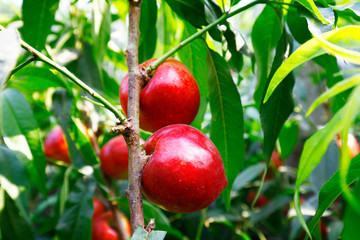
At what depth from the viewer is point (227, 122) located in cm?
77

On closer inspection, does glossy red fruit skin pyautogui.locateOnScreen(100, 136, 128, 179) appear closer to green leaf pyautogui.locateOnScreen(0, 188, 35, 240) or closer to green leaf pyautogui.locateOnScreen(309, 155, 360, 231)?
green leaf pyautogui.locateOnScreen(0, 188, 35, 240)

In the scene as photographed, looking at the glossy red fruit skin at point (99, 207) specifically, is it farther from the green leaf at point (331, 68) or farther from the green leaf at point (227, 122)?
the green leaf at point (331, 68)

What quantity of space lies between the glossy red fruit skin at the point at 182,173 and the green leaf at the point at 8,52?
239 millimetres

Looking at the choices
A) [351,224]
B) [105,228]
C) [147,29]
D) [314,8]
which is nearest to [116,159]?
[105,228]

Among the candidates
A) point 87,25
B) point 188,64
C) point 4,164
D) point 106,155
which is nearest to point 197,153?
point 188,64

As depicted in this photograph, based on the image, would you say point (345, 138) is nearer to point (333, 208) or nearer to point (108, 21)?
point (108, 21)

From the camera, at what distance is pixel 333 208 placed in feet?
4.65

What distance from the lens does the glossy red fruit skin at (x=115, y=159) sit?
1.12m

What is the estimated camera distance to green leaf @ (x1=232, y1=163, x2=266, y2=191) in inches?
53.3

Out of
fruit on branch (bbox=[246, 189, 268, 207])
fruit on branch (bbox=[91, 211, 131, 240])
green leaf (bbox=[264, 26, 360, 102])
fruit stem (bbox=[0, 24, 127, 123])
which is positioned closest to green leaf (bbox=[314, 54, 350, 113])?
green leaf (bbox=[264, 26, 360, 102])

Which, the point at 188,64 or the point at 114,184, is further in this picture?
the point at 114,184

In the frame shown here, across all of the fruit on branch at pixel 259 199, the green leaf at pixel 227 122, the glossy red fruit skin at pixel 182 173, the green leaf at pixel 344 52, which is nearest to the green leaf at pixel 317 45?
the green leaf at pixel 344 52

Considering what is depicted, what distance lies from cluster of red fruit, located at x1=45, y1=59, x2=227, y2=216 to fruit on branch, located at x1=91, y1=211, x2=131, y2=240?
1.55ft

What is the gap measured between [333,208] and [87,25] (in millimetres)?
1186
